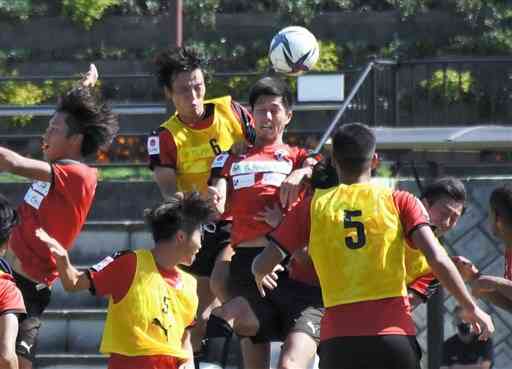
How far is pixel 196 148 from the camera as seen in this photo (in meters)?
9.30

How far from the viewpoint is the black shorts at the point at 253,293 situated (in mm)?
8750

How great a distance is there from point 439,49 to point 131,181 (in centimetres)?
604

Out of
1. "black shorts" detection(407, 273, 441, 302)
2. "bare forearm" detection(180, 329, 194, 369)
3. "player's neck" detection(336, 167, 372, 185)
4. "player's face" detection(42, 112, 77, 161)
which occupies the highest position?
"player's face" detection(42, 112, 77, 161)

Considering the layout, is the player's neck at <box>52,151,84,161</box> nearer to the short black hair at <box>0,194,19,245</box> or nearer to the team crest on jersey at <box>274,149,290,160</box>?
the short black hair at <box>0,194,19,245</box>

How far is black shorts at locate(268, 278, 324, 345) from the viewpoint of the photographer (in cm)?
853

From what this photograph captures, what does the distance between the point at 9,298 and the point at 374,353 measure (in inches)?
73.9

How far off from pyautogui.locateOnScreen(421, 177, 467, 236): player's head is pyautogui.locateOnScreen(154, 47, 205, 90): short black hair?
1.84 m

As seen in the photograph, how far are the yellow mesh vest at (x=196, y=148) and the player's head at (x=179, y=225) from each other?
1301 mm

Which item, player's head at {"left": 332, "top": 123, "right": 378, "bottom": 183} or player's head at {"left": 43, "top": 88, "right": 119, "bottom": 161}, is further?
player's head at {"left": 43, "top": 88, "right": 119, "bottom": 161}

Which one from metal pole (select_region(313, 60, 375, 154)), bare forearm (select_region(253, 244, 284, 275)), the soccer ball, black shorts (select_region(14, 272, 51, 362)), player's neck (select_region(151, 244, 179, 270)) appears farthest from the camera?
metal pole (select_region(313, 60, 375, 154))

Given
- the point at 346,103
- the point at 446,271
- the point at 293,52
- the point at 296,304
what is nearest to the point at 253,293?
the point at 296,304

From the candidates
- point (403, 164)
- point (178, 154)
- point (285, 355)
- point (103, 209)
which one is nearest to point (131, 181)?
point (103, 209)

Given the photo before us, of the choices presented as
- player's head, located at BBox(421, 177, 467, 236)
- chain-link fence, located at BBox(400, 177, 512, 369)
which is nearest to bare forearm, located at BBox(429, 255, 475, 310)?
player's head, located at BBox(421, 177, 467, 236)

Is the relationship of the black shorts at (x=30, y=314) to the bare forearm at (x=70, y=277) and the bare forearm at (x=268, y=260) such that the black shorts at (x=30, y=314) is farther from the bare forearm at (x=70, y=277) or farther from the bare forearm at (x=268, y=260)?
the bare forearm at (x=268, y=260)
